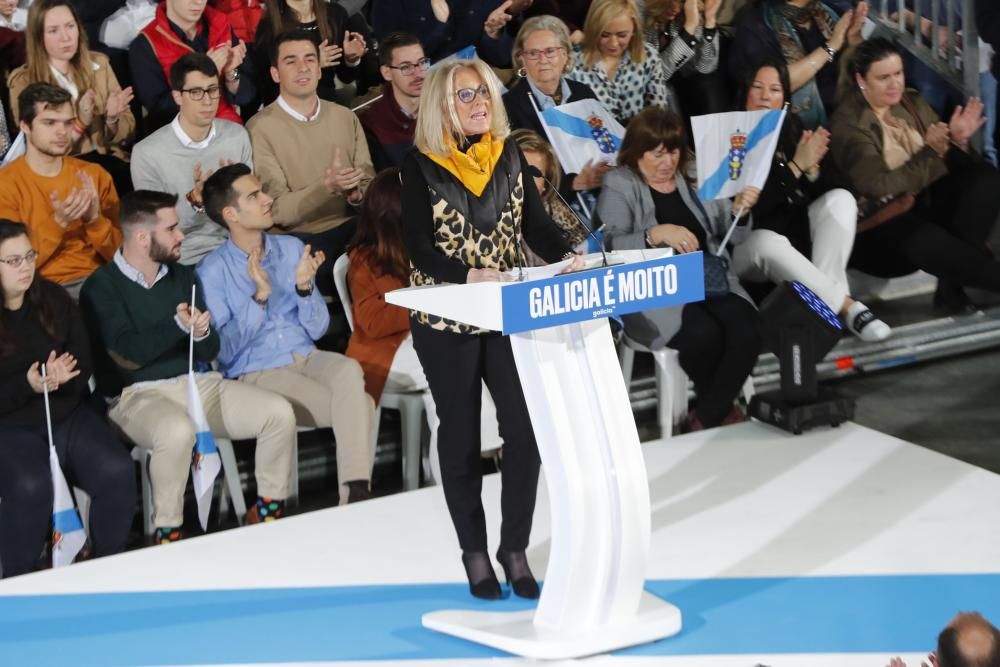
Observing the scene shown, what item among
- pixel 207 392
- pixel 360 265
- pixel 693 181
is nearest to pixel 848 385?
pixel 693 181

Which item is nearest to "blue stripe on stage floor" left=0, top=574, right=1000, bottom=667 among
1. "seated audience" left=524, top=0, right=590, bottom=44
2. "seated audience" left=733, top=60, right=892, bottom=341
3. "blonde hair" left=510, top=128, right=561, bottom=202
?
"blonde hair" left=510, top=128, right=561, bottom=202

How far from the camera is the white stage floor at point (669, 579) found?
383 cm

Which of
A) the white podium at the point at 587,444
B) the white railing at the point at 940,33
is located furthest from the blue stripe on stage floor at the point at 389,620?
the white railing at the point at 940,33

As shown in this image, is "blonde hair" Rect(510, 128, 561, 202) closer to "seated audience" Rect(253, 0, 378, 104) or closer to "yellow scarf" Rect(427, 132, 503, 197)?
"seated audience" Rect(253, 0, 378, 104)

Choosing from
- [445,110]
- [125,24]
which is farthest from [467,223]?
[125,24]

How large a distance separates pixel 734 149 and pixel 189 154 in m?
1.95

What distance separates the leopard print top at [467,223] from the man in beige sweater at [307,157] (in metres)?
1.76

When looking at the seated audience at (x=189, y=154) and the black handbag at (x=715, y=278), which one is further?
the black handbag at (x=715, y=278)

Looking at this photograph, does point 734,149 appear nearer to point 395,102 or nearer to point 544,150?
point 544,150

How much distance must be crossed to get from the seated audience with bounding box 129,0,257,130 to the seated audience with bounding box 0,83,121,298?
55 centimetres

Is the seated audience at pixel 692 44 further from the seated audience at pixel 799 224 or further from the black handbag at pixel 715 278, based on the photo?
the black handbag at pixel 715 278

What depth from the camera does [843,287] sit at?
6.00 m

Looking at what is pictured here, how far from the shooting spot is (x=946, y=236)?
639 cm

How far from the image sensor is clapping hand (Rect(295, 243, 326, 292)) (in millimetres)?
5109
